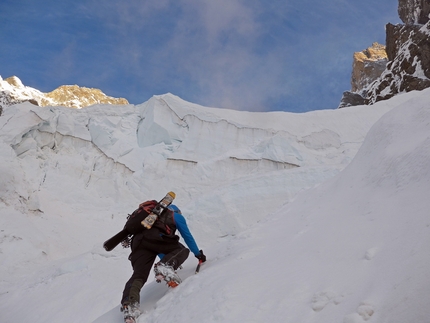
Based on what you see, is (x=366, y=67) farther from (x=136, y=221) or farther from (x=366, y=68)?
(x=136, y=221)

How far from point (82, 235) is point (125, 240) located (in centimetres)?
984

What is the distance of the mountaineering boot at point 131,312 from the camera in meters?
3.03

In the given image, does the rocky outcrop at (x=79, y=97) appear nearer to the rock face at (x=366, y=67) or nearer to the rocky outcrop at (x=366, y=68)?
the rocky outcrop at (x=366, y=68)

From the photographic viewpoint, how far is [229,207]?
10672mm

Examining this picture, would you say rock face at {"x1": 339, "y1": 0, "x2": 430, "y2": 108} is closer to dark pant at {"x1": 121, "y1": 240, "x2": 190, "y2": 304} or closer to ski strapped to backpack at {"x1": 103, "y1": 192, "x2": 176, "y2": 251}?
ski strapped to backpack at {"x1": 103, "y1": 192, "x2": 176, "y2": 251}

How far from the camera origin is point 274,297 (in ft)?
8.11

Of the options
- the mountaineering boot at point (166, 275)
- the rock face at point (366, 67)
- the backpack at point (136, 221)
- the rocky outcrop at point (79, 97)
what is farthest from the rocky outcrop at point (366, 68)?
the mountaineering boot at point (166, 275)

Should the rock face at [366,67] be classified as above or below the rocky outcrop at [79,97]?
below

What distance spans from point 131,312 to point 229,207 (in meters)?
7.68

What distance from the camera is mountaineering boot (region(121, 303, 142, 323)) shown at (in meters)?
3.03

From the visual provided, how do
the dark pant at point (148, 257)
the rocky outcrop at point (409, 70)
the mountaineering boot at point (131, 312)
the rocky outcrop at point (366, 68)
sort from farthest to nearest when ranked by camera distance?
the rocky outcrop at point (366, 68), the rocky outcrop at point (409, 70), the dark pant at point (148, 257), the mountaineering boot at point (131, 312)

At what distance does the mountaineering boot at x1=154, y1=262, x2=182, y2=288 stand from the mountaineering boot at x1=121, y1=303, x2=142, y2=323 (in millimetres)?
321

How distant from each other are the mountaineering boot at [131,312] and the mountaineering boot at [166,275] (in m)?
0.32

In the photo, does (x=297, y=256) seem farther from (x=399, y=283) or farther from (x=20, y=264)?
(x=20, y=264)
